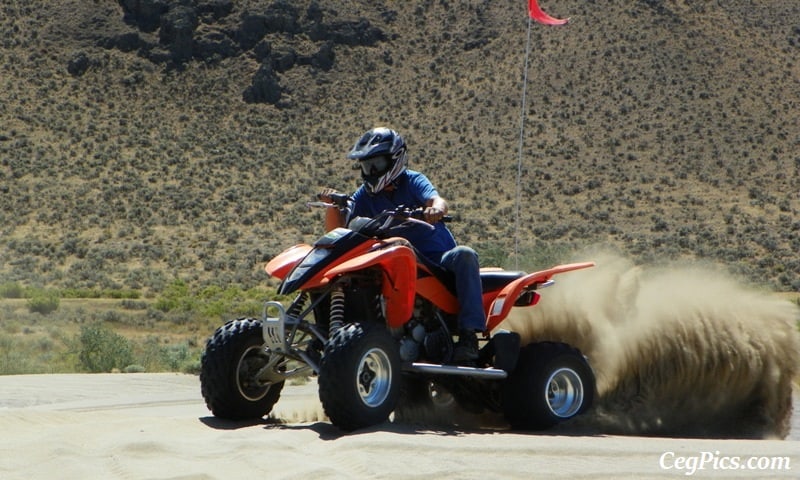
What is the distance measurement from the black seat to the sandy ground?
5.27 ft

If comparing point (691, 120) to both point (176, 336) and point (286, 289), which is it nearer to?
point (176, 336)

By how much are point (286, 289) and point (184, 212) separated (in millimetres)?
44245

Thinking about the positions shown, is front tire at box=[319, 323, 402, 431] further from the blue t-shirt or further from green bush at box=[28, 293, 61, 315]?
green bush at box=[28, 293, 61, 315]

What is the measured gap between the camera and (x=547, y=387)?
8.58m

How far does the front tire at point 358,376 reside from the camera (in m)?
7.21

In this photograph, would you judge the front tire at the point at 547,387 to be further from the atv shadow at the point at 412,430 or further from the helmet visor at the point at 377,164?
the helmet visor at the point at 377,164

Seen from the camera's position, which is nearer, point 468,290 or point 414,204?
point 468,290

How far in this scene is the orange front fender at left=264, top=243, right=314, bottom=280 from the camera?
8.26 meters

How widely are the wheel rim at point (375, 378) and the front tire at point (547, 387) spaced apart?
4.53 feet

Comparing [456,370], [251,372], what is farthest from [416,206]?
[251,372]

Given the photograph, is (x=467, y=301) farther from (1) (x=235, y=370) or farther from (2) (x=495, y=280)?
(1) (x=235, y=370)

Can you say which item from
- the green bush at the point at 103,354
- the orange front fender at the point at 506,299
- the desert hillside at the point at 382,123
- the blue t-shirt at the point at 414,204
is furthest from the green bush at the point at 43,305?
the orange front fender at the point at 506,299

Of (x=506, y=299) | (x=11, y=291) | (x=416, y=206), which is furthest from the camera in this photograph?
(x=11, y=291)

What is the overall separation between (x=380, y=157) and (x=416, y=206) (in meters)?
0.51
